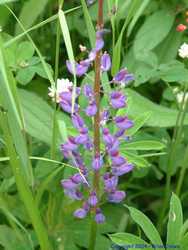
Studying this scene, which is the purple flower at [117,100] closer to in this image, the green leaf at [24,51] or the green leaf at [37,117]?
the green leaf at [37,117]

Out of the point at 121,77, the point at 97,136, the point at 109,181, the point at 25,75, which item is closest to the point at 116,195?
the point at 109,181

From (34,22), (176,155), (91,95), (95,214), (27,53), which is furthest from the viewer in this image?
(34,22)

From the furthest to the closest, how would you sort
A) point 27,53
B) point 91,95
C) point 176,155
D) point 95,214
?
point 176,155, point 27,53, point 95,214, point 91,95

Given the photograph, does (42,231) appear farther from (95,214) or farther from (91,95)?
(91,95)

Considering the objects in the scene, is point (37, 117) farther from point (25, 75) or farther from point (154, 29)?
point (154, 29)

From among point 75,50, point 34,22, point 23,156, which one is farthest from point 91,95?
point 75,50

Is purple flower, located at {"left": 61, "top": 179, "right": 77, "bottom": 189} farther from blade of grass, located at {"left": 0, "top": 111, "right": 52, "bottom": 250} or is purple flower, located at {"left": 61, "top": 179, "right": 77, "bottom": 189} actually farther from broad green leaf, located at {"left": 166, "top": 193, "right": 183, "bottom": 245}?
broad green leaf, located at {"left": 166, "top": 193, "right": 183, "bottom": 245}

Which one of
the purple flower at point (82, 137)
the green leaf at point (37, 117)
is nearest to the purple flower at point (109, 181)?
the purple flower at point (82, 137)

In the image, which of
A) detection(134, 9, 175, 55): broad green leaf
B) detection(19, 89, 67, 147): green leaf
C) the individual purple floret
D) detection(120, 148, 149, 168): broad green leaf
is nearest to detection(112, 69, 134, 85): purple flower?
the individual purple floret

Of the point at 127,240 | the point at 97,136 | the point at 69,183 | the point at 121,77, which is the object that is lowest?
the point at 127,240
